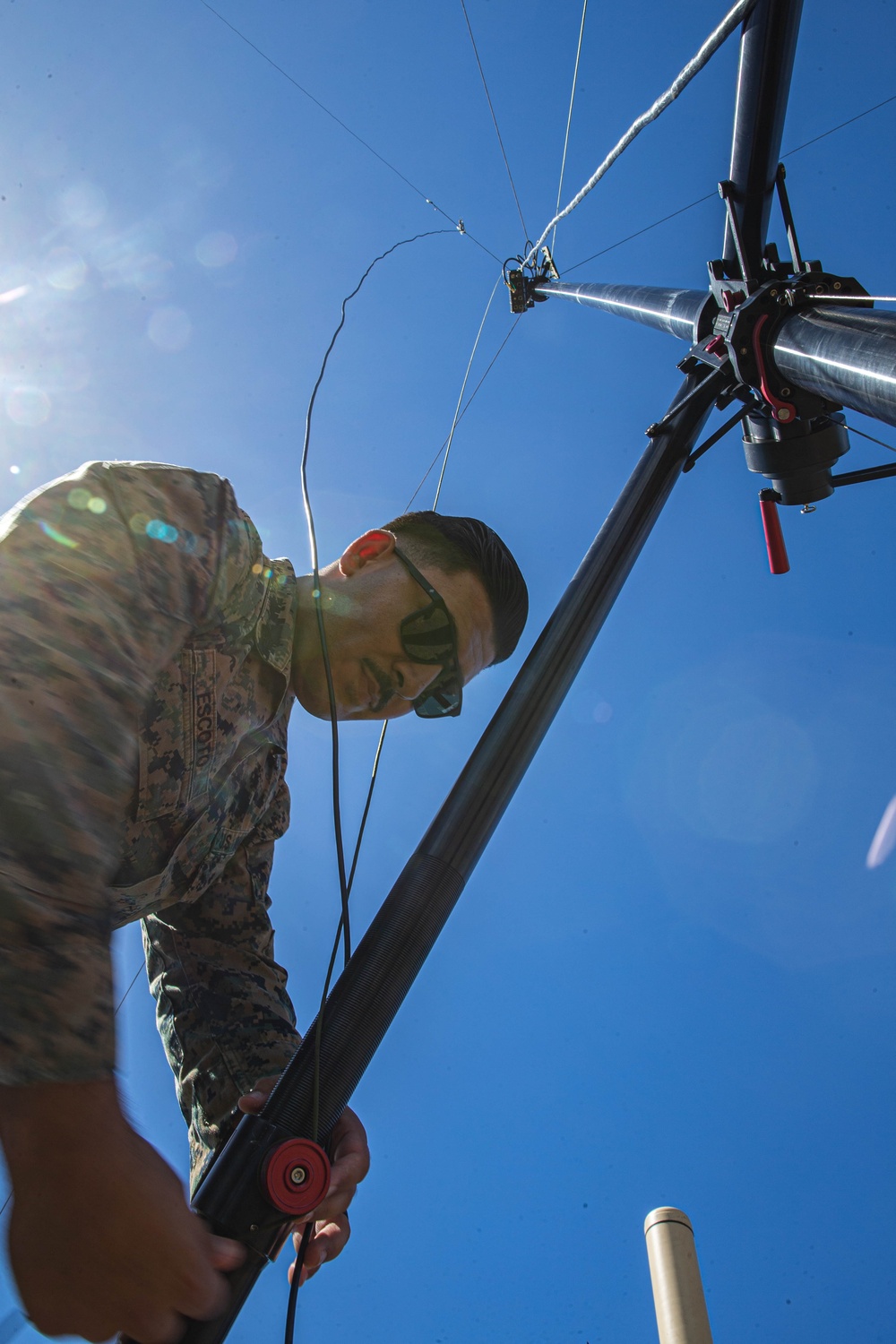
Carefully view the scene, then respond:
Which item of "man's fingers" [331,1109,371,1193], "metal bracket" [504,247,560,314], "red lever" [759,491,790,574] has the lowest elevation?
"man's fingers" [331,1109,371,1193]

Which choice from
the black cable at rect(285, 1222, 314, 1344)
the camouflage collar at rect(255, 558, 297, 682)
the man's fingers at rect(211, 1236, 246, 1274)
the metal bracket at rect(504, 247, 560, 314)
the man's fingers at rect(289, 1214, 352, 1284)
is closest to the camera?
the man's fingers at rect(211, 1236, 246, 1274)

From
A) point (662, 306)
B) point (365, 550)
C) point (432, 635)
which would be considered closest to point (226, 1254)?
point (432, 635)

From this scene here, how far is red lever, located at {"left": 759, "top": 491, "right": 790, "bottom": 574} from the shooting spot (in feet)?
6.82

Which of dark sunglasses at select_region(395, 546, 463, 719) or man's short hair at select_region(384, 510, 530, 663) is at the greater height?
man's short hair at select_region(384, 510, 530, 663)

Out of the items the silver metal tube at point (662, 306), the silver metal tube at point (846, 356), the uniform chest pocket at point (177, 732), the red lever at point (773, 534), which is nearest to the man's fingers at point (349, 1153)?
the uniform chest pocket at point (177, 732)

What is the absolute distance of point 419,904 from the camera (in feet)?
4.14

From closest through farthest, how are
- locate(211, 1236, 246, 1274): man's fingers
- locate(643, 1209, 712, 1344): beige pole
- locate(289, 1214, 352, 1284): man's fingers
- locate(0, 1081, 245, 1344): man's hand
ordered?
locate(0, 1081, 245, 1344): man's hand, locate(211, 1236, 246, 1274): man's fingers, locate(643, 1209, 712, 1344): beige pole, locate(289, 1214, 352, 1284): man's fingers

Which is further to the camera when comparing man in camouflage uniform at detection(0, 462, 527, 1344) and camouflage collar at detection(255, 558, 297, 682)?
Answer: camouflage collar at detection(255, 558, 297, 682)

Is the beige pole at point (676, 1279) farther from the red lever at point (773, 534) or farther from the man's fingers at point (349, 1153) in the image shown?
the red lever at point (773, 534)

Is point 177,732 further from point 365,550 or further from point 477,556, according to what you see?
point 477,556

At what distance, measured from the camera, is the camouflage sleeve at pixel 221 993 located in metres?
1.71

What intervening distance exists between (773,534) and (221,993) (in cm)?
207

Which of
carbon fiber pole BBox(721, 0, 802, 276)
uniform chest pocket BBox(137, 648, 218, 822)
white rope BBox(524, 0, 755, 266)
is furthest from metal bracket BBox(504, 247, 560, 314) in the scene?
uniform chest pocket BBox(137, 648, 218, 822)

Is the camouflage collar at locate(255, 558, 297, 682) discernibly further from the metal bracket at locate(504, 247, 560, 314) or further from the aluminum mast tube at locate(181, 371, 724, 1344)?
the metal bracket at locate(504, 247, 560, 314)
